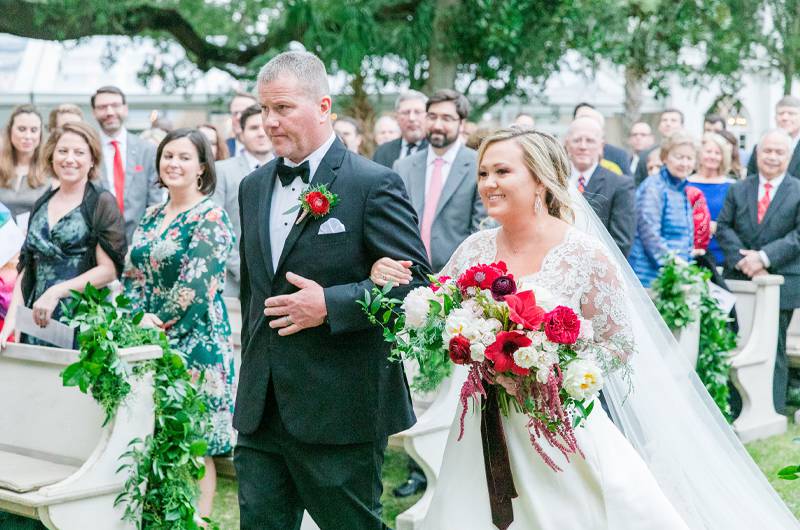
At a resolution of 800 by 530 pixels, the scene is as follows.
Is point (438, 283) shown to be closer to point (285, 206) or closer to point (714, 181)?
point (285, 206)

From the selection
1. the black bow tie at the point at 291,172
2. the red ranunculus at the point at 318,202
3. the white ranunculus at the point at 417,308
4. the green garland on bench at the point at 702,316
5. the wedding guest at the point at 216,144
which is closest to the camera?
the white ranunculus at the point at 417,308

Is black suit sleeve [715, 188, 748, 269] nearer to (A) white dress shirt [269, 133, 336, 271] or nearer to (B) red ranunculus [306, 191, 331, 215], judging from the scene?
(A) white dress shirt [269, 133, 336, 271]

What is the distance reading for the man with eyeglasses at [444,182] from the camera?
8.11 metres

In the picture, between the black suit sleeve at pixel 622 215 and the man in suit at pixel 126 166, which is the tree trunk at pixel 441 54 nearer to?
the man in suit at pixel 126 166

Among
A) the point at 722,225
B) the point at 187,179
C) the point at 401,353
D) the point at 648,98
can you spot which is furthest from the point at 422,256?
the point at 648,98

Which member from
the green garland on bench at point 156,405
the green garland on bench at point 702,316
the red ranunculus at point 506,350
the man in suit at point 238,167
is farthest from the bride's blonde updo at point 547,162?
the man in suit at point 238,167

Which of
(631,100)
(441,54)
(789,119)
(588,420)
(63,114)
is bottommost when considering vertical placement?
(588,420)

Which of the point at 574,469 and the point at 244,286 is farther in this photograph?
the point at 244,286

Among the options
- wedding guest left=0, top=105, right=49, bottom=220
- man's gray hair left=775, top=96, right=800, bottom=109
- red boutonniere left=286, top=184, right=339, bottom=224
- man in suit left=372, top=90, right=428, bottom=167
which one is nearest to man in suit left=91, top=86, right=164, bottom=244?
wedding guest left=0, top=105, right=49, bottom=220

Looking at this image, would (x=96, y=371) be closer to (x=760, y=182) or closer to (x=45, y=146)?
(x=45, y=146)

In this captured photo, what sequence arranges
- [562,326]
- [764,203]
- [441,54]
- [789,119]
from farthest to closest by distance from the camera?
[441,54] → [789,119] → [764,203] → [562,326]

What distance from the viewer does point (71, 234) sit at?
661 centimetres

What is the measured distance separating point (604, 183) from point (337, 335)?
4.66 metres

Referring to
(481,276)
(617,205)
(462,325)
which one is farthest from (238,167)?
(462,325)
